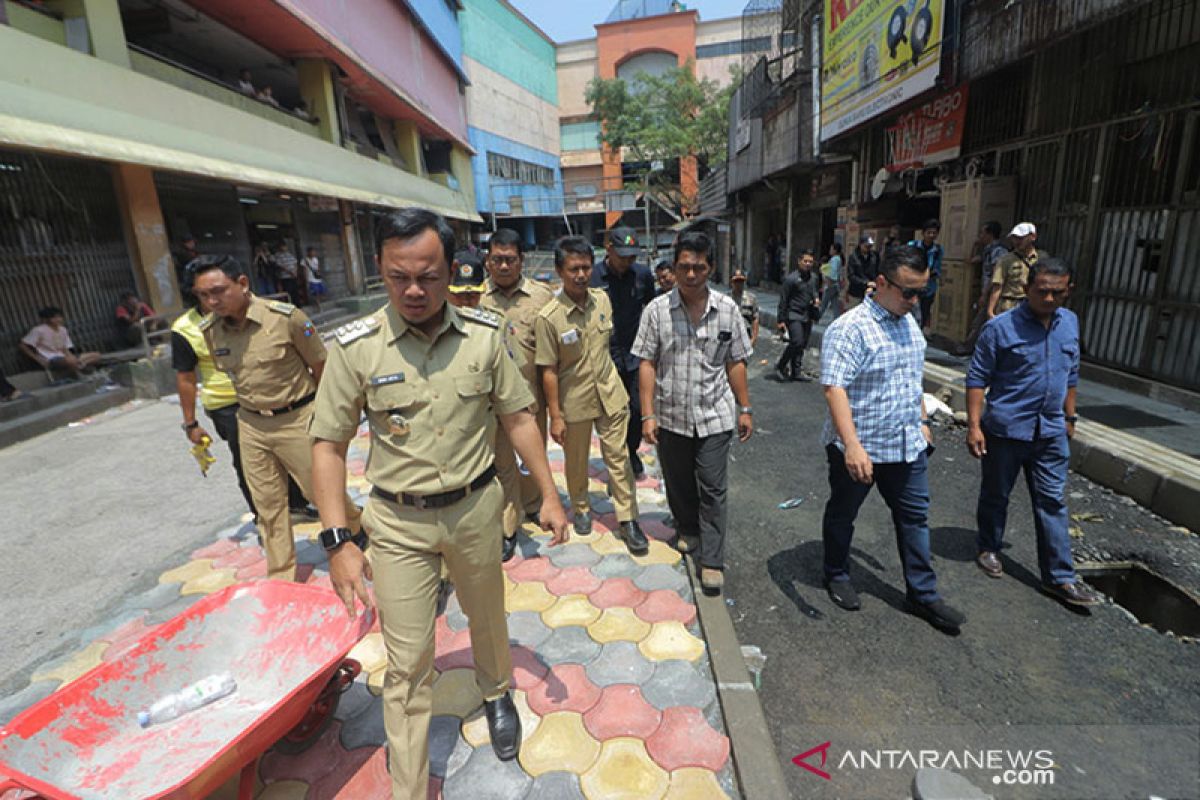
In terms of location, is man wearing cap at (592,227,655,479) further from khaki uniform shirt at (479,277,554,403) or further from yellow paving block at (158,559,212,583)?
yellow paving block at (158,559,212,583)

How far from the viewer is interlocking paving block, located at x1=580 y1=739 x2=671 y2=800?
87.5 inches

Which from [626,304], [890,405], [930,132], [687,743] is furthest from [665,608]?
[930,132]

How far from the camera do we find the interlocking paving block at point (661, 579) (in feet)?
11.6

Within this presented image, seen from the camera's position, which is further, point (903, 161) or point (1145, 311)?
point (903, 161)

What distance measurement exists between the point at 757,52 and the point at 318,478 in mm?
22430

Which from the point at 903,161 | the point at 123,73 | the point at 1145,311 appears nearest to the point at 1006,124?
the point at 903,161

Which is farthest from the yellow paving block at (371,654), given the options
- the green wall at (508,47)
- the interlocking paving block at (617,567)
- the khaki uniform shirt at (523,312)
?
the green wall at (508,47)

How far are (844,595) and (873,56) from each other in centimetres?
1083

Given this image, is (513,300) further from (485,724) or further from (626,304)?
(485,724)

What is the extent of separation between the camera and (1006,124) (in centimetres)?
862

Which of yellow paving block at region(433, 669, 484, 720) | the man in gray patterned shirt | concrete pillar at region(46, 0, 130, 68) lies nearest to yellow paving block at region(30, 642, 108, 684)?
yellow paving block at region(433, 669, 484, 720)

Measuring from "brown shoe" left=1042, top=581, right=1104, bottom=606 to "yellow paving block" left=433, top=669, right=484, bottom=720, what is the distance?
317 centimetres

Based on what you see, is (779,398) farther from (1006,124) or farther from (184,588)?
(184,588)

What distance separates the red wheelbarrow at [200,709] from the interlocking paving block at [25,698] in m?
0.86
